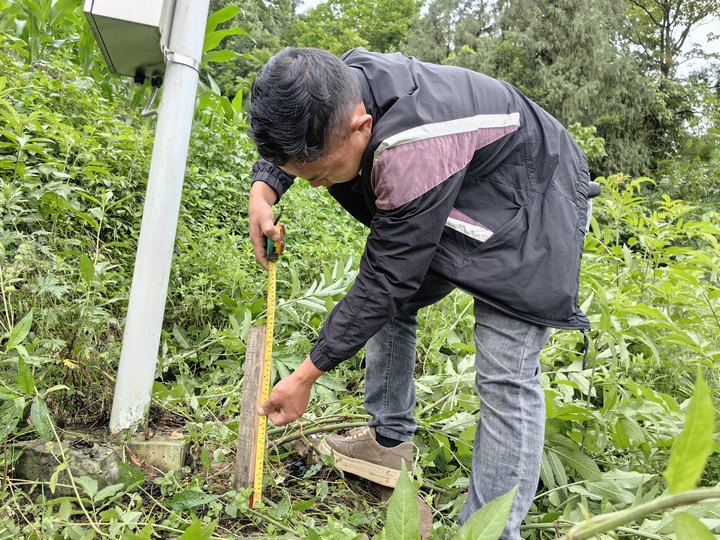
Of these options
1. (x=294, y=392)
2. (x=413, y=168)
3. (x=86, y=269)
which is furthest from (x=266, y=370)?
(x=413, y=168)

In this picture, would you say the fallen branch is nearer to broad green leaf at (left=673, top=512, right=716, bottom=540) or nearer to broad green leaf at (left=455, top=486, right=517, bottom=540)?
broad green leaf at (left=673, top=512, right=716, bottom=540)

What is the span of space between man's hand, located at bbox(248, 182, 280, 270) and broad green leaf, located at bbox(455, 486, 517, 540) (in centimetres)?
153

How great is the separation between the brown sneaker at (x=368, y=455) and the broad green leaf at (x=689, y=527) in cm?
180

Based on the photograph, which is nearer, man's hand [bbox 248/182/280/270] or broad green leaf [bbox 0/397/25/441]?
broad green leaf [bbox 0/397/25/441]

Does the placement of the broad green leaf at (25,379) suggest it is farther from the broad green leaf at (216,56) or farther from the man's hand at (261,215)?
the broad green leaf at (216,56)

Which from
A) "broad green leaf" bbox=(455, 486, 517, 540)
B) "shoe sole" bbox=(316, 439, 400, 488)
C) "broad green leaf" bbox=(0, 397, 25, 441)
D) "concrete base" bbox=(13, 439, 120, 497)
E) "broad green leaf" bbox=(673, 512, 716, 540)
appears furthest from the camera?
"shoe sole" bbox=(316, 439, 400, 488)

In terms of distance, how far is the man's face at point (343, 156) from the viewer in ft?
4.90

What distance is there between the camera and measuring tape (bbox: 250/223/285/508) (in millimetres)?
1877

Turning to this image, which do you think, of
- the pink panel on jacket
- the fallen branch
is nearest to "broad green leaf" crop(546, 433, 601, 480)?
the pink panel on jacket

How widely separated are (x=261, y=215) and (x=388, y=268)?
0.69 meters

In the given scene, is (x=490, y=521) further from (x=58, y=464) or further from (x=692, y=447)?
(x=58, y=464)

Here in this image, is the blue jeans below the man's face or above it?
below

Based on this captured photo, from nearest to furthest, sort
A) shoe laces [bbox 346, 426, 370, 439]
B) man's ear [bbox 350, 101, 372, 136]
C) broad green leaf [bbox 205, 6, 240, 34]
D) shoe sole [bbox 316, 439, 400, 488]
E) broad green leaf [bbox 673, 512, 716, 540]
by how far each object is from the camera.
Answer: broad green leaf [bbox 673, 512, 716, 540] → man's ear [bbox 350, 101, 372, 136] → shoe sole [bbox 316, 439, 400, 488] → shoe laces [bbox 346, 426, 370, 439] → broad green leaf [bbox 205, 6, 240, 34]

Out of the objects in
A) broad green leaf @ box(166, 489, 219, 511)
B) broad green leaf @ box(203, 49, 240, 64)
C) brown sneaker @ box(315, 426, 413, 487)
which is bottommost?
broad green leaf @ box(166, 489, 219, 511)
